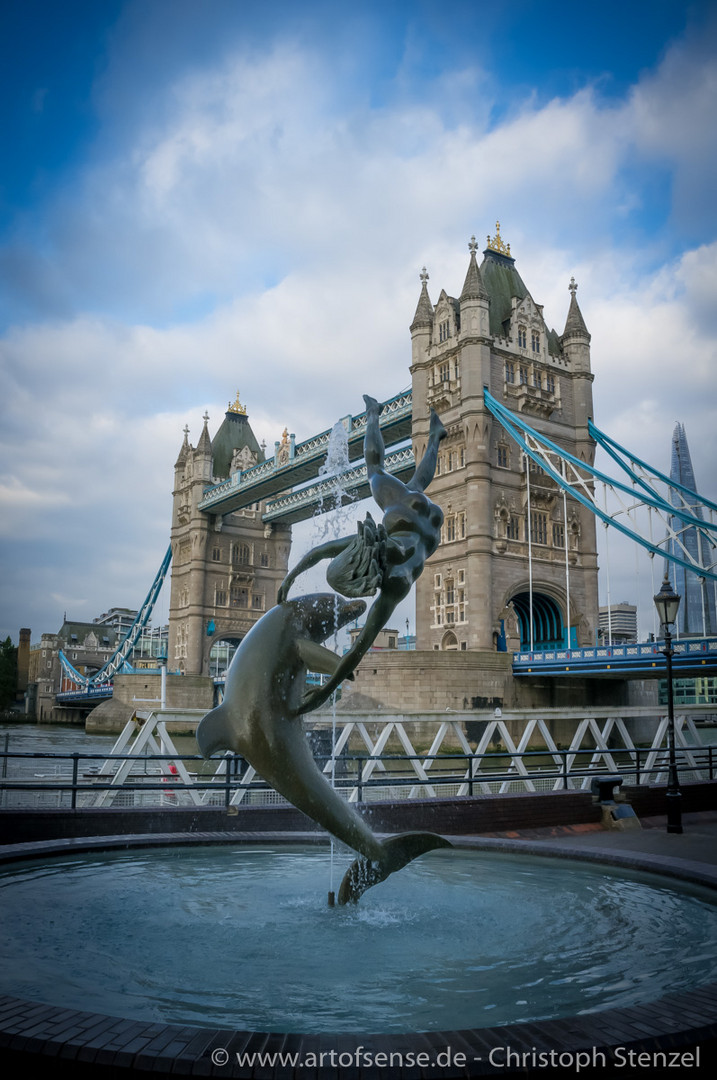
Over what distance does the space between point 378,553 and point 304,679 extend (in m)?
0.89

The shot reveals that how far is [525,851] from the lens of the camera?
6.55 m

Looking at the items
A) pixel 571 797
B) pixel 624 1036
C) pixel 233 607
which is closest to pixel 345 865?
pixel 624 1036

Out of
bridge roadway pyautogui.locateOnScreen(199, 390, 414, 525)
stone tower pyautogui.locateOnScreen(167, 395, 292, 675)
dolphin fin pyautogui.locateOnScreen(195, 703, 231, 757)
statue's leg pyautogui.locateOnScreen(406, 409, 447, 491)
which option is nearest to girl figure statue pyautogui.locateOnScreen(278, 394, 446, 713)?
statue's leg pyautogui.locateOnScreen(406, 409, 447, 491)

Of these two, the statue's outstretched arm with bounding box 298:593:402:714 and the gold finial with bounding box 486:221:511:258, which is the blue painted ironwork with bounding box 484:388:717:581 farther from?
the statue's outstretched arm with bounding box 298:593:402:714

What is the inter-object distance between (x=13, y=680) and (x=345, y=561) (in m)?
71.9

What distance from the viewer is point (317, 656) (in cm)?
457

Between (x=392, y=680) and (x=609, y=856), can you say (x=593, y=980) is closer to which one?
(x=609, y=856)

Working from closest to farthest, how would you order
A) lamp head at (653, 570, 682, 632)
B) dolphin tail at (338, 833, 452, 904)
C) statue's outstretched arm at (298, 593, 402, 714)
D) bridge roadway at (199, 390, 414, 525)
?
statue's outstretched arm at (298, 593, 402, 714), dolphin tail at (338, 833, 452, 904), lamp head at (653, 570, 682, 632), bridge roadway at (199, 390, 414, 525)

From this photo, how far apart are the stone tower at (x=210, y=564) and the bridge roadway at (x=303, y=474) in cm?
244

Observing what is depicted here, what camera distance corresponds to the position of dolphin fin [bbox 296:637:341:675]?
14.9 feet

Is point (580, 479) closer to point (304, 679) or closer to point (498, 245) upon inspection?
point (498, 245)

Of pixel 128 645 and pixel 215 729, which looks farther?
pixel 128 645

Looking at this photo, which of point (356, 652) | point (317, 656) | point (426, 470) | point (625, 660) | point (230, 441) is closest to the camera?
point (356, 652)

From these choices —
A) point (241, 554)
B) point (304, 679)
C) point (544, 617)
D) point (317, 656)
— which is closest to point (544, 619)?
point (544, 617)
